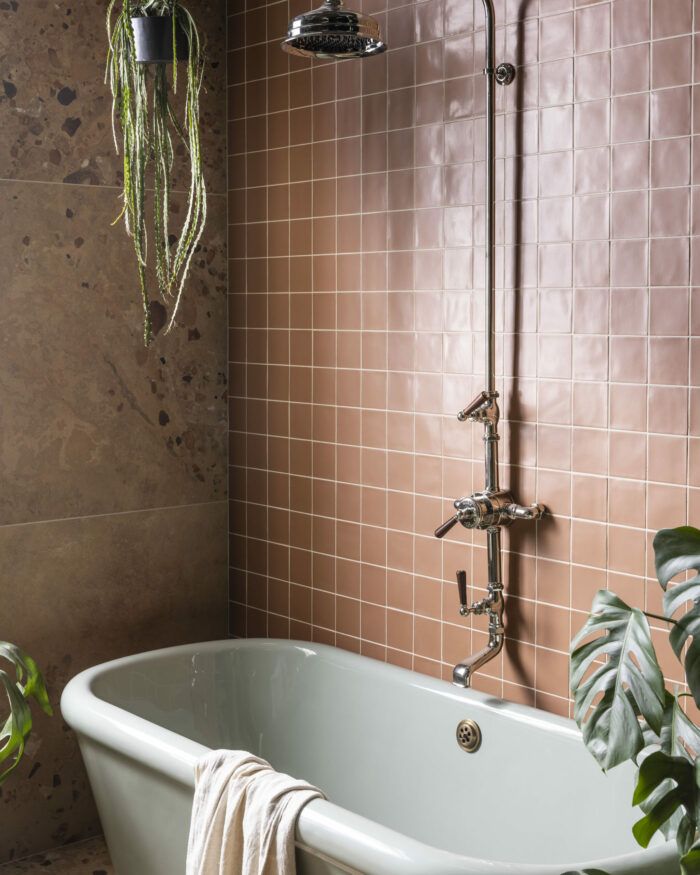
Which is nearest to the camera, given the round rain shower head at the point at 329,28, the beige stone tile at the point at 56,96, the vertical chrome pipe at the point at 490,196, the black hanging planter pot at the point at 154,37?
the round rain shower head at the point at 329,28

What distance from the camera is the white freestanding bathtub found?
6.38ft

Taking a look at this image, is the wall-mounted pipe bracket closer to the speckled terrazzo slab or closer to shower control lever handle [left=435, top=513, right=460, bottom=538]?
shower control lever handle [left=435, top=513, right=460, bottom=538]

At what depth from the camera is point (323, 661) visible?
2973 mm

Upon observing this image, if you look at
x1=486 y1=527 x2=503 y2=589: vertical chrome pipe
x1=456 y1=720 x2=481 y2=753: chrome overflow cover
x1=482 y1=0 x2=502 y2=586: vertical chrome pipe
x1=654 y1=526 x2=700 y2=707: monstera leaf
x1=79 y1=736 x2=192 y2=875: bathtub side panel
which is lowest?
x1=79 y1=736 x2=192 y2=875: bathtub side panel

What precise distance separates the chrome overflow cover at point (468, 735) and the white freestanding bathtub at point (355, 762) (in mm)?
16

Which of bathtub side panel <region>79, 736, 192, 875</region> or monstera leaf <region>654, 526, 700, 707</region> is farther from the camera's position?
bathtub side panel <region>79, 736, 192, 875</region>

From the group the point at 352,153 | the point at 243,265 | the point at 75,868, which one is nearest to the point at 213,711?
the point at 75,868

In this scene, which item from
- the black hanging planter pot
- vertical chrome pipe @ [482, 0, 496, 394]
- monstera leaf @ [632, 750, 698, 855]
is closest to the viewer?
monstera leaf @ [632, 750, 698, 855]

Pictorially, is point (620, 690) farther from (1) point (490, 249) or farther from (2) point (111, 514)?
(2) point (111, 514)

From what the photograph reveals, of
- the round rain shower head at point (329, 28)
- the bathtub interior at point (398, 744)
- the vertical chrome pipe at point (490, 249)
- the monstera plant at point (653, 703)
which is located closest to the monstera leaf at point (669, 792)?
the monstera plant at point (653, 703)

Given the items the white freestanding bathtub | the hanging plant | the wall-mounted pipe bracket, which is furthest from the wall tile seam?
the wall-mounted pipe bracket

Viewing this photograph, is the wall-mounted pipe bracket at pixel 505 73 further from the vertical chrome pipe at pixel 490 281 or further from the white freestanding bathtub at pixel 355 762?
the white freestanding bathtub at pixel 355 762

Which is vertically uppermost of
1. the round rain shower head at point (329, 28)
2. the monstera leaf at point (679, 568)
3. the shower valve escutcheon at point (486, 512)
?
the round rain shower head at point (329, 28)

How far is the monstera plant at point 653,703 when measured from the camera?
1.50 metres
